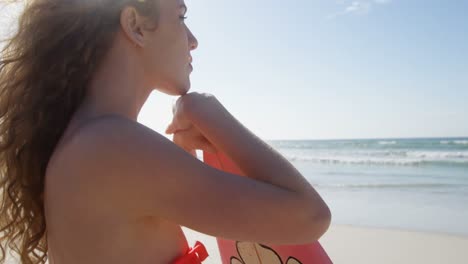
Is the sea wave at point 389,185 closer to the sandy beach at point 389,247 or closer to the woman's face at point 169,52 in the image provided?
the sandy beach at point 389,247

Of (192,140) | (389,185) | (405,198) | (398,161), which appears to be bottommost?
(398,161)

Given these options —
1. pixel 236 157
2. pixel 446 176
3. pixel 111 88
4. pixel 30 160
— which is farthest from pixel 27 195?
pixel 446 176

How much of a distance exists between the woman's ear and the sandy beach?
12.4ft

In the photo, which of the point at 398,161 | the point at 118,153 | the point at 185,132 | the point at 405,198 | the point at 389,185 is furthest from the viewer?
the point at 398,161

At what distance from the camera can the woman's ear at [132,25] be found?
124cm

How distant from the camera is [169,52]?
1.33 metres

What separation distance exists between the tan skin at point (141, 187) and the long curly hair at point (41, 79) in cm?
4

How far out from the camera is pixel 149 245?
1.16 meters

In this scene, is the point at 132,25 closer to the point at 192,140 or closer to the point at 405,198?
the point at 192,140

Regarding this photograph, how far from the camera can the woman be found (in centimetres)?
107

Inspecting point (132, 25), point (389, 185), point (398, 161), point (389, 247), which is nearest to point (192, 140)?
point (132, 25)

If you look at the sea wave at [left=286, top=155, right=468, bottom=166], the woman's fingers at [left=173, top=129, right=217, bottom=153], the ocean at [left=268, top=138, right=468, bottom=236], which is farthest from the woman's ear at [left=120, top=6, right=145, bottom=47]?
the sea wave at [left=286, top=155, right=468, bottom=166]

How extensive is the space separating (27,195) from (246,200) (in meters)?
0.65

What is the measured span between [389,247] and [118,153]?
17.1ft
